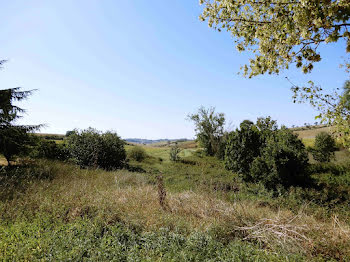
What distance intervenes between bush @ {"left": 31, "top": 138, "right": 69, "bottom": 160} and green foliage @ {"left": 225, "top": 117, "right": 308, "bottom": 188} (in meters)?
14.3

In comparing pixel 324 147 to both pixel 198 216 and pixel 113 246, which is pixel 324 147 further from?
pixel 113 246

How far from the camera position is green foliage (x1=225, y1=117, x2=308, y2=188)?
33.7 feet

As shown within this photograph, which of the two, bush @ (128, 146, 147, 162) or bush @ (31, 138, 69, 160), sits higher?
bush @ (31, 138, 69, 160)

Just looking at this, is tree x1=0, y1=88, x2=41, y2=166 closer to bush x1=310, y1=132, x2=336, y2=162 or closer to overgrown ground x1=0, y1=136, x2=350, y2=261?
overgrown ground x1=0, y1=136, x2=350, y2=261

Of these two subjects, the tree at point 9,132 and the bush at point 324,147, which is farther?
the bush at point 324,147

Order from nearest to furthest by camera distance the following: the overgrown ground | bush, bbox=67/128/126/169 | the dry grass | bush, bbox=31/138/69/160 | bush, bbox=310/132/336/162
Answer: the overgrown ground
the dry grass
bush, bbox=67/128/126/169
bush, bbox=31/138/69/160
bush, bbox=310/132/336/162

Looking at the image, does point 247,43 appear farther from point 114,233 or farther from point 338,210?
point 338,210

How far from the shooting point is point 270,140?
37.6ft

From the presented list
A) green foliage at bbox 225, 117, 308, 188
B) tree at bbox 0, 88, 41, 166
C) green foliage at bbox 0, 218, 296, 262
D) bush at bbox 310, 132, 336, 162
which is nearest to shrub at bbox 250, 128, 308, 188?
green foliage at bbox 225, 117, 308, 188

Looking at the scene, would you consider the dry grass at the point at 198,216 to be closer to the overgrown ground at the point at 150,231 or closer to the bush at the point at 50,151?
the overgrown ground at the point at 150,231

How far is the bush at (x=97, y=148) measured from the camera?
53.3ft

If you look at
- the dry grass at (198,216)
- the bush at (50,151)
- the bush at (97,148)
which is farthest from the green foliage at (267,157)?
the bush at (50,151)

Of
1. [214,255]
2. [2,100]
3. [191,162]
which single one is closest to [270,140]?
[214,255]

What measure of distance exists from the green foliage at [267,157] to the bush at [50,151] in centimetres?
1425
